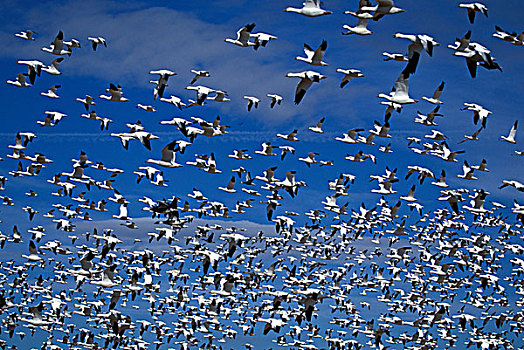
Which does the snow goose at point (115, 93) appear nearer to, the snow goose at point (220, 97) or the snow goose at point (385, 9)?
the snow goose at point (220, 97)

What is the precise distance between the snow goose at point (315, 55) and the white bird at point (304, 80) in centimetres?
63

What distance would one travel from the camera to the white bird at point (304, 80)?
31659 mm

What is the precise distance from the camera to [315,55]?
3222 centimetres

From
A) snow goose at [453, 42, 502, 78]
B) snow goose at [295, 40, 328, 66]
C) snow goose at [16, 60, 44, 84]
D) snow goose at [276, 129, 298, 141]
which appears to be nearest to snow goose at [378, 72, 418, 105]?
snow goose at [453, 42, 502, 78]

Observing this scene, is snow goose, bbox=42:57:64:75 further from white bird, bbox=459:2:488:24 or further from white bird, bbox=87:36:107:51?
white bird, bbox=459:2:488:24

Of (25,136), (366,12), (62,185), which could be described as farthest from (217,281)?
(366,12)

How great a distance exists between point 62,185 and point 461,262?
83.1 ft

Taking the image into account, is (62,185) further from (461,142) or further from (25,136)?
(461,142)

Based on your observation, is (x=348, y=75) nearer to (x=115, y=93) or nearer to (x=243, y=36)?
(x=243, y=36)

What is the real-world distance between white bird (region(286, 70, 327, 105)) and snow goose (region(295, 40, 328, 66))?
633 millimetres

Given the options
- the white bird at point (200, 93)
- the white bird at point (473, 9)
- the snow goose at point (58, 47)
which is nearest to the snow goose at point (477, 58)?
the white bird at point (473, 9)

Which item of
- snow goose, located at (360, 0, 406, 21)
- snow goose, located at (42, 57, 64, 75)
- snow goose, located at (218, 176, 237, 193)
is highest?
snow goose, located at (360, 0, 406, 21)

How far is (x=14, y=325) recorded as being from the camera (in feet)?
195

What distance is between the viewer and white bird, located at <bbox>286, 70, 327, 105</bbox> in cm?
3166
